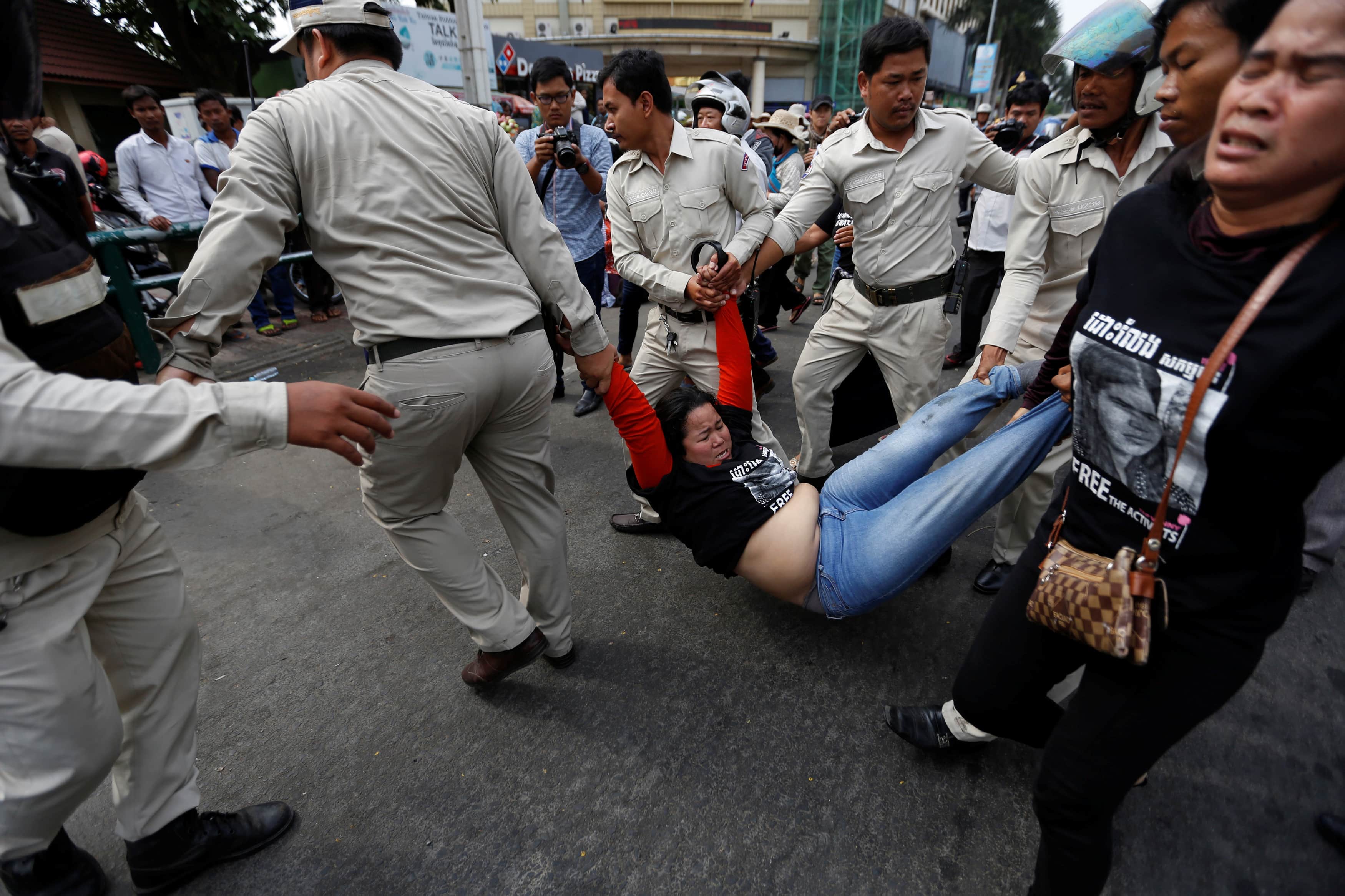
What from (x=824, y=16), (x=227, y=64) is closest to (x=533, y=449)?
(x=227, y=64)

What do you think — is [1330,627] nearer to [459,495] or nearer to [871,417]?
[871,417]

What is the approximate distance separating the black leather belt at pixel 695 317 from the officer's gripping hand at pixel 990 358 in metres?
1.08

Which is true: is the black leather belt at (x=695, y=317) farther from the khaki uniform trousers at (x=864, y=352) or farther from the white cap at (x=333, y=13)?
A: the white cap at (x=333, y=13)

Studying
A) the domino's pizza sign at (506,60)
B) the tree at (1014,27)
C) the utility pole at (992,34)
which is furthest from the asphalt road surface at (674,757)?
the tree at (1014,27)

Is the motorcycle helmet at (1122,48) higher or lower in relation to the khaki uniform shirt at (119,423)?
higher

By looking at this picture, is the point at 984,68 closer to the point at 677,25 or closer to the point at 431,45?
the point at 677,25

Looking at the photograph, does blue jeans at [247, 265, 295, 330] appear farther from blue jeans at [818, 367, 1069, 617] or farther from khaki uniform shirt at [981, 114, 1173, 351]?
khaki uniform shirt at [981, 114, 1173, 351]

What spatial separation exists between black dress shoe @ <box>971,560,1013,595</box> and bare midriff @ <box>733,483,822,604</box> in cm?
94

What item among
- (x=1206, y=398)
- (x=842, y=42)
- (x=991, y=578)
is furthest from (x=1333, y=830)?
(x=842, y=42)

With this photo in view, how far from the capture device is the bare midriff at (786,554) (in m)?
2.10

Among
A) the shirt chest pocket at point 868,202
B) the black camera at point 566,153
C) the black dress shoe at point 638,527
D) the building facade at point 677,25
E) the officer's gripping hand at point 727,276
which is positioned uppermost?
the building facade at point 677,25

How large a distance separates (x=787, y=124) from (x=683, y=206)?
3.86 m

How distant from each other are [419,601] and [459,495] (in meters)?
0.93

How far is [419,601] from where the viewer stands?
8.96 feet
